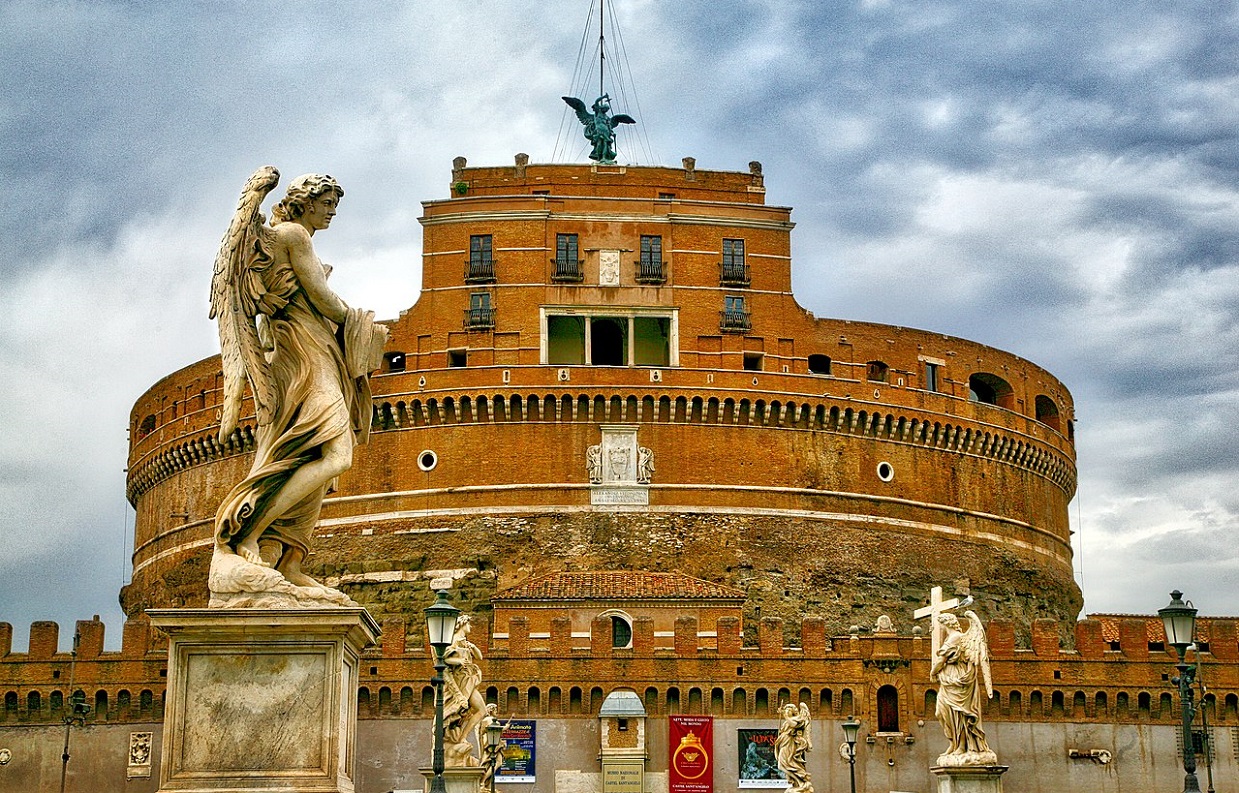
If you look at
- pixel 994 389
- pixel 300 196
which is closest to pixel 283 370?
pixel 300 196

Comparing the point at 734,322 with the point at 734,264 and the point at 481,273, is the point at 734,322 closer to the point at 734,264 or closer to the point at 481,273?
the point at 734,264

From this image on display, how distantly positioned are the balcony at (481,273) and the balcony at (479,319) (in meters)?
1.00

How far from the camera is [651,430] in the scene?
53062 millimetres

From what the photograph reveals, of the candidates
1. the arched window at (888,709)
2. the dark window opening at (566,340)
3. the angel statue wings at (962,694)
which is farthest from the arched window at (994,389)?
the angel statue wings at (962,694)

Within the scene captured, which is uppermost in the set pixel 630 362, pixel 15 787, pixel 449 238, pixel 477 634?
pixel 449 238

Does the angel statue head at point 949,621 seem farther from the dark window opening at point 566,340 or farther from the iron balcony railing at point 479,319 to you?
the iron balcony railing at point 479,319

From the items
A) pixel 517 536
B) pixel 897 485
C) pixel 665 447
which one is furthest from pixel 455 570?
pixel 897 485

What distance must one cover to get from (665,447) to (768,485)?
11.3 feet

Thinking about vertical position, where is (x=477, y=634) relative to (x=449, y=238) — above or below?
below

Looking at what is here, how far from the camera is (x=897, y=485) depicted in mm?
55094

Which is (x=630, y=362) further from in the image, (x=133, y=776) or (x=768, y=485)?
(x=133, y=776)

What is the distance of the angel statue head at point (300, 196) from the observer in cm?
726

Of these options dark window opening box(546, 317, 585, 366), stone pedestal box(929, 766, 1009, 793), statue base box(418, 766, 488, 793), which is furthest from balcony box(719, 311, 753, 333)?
statue base box(418, 766, 488, 793)

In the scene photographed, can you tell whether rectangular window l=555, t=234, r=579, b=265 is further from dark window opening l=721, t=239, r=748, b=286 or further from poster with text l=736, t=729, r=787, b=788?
poster with text l=736, t=729, r=787, b=788
